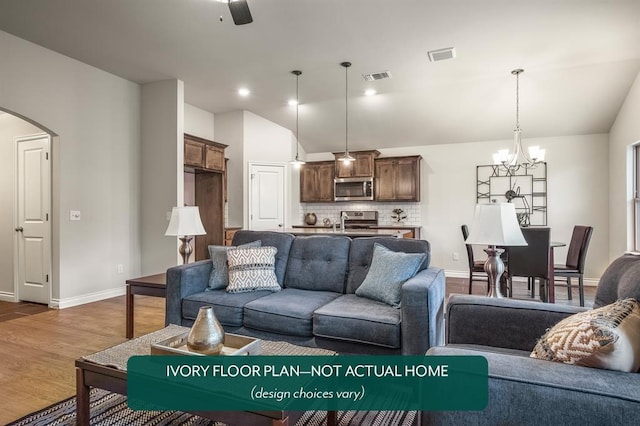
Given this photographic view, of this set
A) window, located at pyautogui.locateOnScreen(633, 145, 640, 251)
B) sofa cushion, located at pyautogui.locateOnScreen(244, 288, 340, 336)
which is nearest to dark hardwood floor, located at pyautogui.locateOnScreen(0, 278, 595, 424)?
window, located at pyautogui.locateOnScreen(633, 145, 640, 251)

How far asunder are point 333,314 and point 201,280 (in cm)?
127

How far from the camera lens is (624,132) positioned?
16.6 ft

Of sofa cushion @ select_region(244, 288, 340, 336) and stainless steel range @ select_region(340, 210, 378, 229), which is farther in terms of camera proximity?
stainless steel range @ select_region(340, 210, 378, 229)

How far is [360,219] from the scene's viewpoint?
7.24 m

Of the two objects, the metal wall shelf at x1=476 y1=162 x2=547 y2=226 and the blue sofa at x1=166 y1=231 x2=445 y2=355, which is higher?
the metal wall shelf at x1=476 y1=162 x2=547 y2=226

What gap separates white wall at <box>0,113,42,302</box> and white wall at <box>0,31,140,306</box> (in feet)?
3.30

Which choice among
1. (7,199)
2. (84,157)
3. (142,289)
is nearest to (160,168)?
(84,157)

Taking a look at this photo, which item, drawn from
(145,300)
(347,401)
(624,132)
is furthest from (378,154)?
(347,401)

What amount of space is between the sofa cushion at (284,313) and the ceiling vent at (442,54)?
3.05 m

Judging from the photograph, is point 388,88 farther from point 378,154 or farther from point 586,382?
point 586,382

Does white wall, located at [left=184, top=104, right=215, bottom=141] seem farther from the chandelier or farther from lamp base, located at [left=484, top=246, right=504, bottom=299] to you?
lamp base, located at [left=484, top=246, right=504, bottom=299]

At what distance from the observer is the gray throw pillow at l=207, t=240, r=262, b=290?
10.0 feet

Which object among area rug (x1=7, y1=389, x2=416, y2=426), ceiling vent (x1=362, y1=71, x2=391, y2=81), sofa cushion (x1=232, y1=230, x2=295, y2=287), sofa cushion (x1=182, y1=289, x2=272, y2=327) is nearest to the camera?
area rug (x1=7, y1=389, x2=416, y2=426)

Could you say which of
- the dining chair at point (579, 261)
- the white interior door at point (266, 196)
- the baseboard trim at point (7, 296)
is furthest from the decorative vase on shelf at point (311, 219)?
the baseboard trim at point (7, 296)
